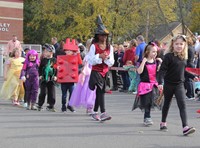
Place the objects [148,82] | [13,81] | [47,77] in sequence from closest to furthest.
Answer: [148,82], [47,77], [13,81]

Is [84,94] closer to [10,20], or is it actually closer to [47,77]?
[47,77]

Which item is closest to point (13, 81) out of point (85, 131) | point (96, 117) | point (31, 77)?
point (31, 77)

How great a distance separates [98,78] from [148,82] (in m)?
1.08

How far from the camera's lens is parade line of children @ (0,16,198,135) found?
9703mm

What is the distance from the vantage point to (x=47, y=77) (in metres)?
13.6

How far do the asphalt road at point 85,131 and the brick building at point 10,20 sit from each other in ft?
105

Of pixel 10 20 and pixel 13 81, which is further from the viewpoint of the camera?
pixel 10 20

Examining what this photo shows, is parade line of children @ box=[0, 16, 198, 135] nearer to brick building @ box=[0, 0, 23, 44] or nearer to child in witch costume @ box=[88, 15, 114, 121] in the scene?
child in witch costume @ box=[88, 15, 114, 121]

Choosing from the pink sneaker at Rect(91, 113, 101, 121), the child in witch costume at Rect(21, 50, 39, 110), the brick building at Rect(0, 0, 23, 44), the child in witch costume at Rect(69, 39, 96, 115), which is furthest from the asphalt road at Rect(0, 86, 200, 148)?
the brick building at Rect(0, 0, 23, 44)

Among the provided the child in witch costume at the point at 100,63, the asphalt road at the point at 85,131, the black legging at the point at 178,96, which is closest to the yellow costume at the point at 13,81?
the asphalt road at the point at 85,131

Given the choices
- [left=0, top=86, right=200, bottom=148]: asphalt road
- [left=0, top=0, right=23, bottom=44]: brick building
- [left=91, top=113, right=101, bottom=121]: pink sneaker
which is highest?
[left=0, top=0, right=23, bottom=44]: brick building

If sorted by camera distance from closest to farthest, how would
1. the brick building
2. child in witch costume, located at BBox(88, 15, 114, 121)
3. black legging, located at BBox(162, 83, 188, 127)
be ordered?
black legging, located at BBox(162, 83, 188, 127)
child in witch costume, located at BBox(88, 15, 114, 121)
the brick building

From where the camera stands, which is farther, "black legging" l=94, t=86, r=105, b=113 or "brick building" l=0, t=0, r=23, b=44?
"brick building" l=0, t=0, r=23, b=44

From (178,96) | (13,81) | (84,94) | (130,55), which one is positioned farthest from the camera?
(130,55)
